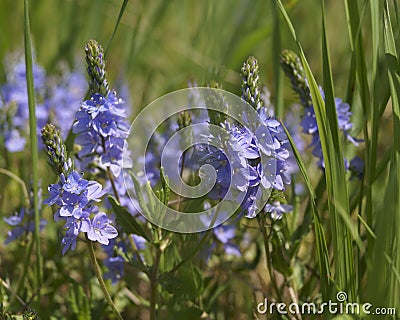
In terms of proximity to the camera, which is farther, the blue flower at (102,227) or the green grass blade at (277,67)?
the green grass blade at (277,67)

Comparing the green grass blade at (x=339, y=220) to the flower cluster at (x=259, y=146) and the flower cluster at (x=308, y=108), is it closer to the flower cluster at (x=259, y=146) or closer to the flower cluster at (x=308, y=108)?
the flower cluster at (x=259, y=146)

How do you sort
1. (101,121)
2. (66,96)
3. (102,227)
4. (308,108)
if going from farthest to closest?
(66,96) → (308,108) → (101,121) → (102,227)

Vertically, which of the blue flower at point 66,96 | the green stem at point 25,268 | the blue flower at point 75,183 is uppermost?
the blue flower at point 66,96

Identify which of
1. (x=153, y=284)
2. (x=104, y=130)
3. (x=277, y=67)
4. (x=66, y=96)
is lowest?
(x=153, y=284)

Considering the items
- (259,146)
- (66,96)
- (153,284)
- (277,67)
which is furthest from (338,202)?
(66,96)

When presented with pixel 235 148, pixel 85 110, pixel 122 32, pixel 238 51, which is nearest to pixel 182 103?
pixel 238 51

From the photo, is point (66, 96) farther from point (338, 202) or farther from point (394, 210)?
point (394, 210)

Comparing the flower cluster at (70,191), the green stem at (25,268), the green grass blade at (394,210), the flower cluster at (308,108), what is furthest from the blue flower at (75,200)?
the flower cluster at (308,108)

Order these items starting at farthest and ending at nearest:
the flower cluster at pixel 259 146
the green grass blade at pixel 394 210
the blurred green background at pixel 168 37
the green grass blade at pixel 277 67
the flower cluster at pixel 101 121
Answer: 1. the blurred green background at pixel 168 37
2. the green grass blade at pixel 277 67
3. the flower cluster at pixel 101 121
4. the flower cluster at pixel 259 146
5. the green grass blade at pixel 394 210

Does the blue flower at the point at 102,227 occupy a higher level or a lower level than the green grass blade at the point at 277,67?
lower

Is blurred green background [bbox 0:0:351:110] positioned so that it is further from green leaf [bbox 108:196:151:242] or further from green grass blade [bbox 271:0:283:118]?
green leaf [bbox 108:196:151:242]

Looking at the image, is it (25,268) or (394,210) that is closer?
(394,210)
